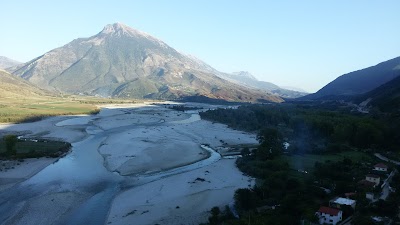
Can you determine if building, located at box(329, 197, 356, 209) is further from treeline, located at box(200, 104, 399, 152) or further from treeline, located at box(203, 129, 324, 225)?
treeline, located at box(200, 104, 399, 152)

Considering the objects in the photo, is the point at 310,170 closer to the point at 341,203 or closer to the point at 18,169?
the point at 341,203

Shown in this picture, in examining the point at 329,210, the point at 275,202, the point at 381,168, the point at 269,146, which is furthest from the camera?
the point at 269,146

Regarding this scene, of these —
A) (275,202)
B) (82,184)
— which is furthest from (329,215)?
(82,184)

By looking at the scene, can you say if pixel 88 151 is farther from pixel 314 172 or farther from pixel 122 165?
pixel 314 172

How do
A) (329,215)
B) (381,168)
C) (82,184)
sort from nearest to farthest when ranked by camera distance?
1. (329,215)
2. (82,184)
3. (381,168)

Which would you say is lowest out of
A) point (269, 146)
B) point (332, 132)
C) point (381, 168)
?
point (381, 168)

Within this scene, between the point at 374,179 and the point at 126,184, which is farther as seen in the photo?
the point at 126,184

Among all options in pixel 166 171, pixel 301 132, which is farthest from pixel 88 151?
pixel 301 132
